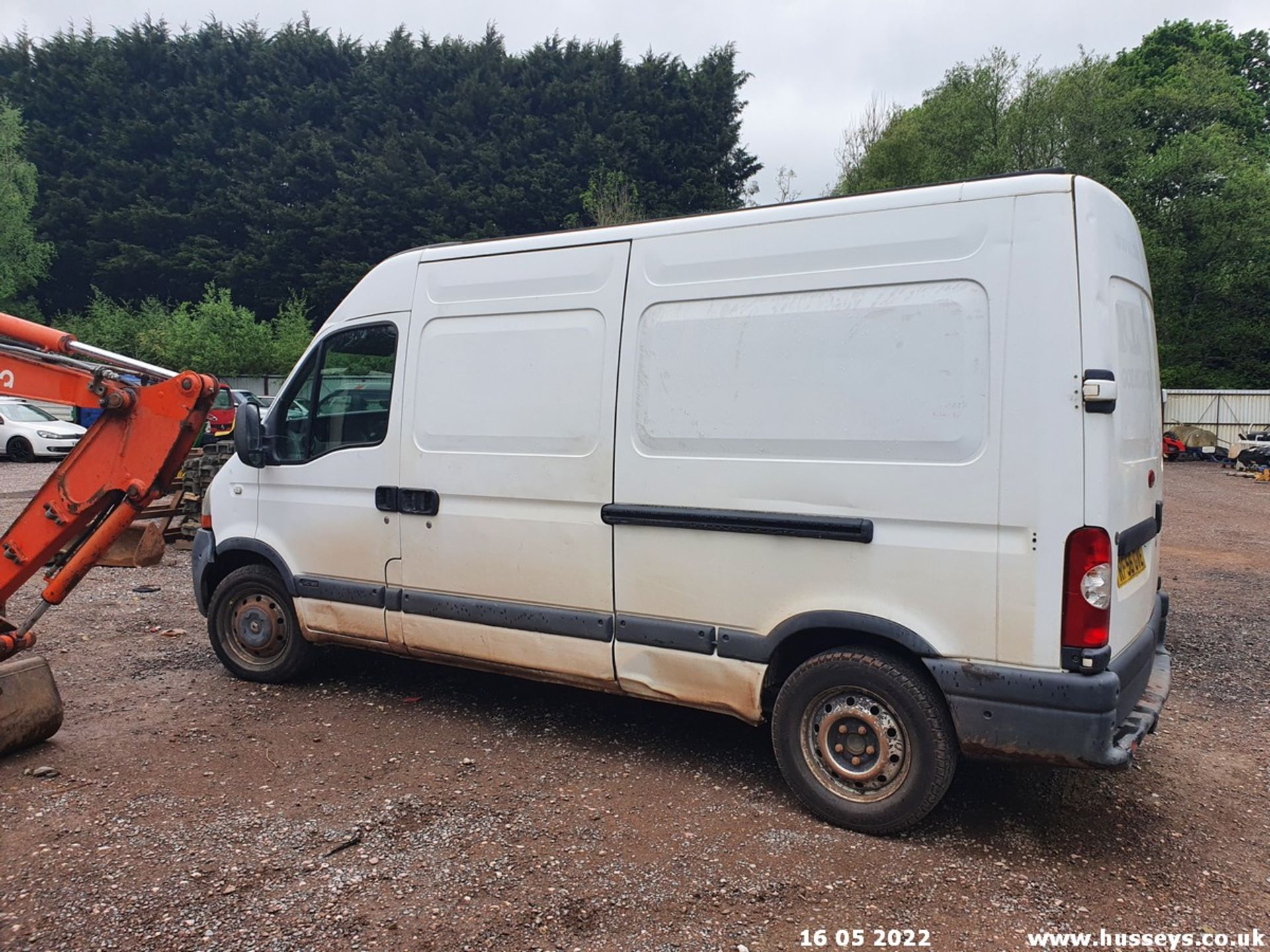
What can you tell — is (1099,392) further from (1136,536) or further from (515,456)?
(515,456)

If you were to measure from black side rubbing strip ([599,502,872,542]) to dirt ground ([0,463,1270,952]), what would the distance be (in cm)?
123

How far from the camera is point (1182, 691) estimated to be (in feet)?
19.0

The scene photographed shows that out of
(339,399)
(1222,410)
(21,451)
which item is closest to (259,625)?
(339,399)

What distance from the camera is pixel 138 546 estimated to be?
9.16 metres

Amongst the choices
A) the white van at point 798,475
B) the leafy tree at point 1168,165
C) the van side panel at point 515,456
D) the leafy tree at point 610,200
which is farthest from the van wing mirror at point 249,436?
the leafy tree at point 1168,165

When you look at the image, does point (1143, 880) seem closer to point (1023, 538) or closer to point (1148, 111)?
point (1023, 538)

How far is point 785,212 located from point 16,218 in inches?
1988

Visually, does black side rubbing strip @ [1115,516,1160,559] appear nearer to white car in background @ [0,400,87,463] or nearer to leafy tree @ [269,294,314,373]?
white car in background @ [0,400,87,463]

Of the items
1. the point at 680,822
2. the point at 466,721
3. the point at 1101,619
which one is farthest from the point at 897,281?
the point at 466,721

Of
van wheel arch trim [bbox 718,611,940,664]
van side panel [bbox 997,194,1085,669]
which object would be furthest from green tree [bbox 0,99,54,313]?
van side panel [bbox 997,194,1085,669]

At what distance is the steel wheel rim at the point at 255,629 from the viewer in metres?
5.68

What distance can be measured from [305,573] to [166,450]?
107 centimetres

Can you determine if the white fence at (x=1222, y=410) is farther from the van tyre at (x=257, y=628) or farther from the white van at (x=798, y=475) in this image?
the van tyre at (x=257, y=628)

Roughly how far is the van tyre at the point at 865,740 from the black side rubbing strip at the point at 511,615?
3.20 ft
